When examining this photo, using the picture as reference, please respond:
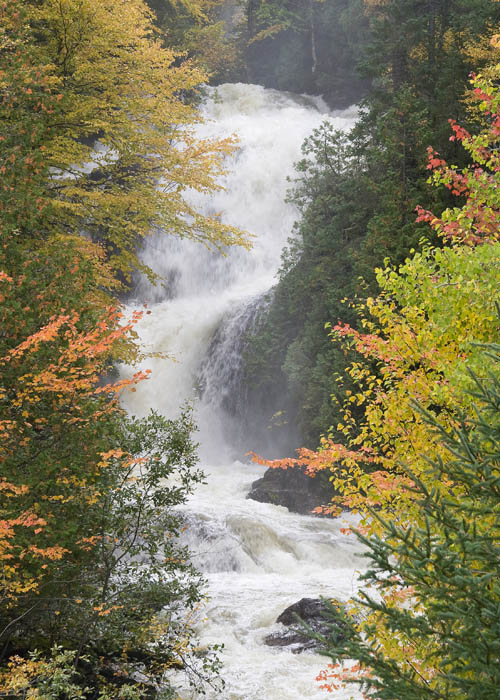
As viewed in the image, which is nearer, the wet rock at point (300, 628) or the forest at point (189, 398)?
the forest at point (189, 398)

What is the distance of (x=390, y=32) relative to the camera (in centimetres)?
1716

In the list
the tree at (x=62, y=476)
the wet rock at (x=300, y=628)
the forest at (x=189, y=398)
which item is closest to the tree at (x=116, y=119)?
the forest at (x=189, y=398)

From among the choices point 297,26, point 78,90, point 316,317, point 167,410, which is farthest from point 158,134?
point 297,26

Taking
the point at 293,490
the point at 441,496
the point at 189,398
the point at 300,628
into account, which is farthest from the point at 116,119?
the point at 293,490

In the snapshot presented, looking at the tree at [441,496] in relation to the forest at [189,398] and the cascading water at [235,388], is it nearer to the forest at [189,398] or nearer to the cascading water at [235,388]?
the forest at [189,398]

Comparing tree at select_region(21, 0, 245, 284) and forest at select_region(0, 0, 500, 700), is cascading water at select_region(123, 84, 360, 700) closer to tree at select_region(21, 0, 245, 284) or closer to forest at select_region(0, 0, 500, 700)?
forest at select_region(0, 0, 500, 700)

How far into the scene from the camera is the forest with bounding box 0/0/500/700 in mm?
2574

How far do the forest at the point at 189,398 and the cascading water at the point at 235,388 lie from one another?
1.77 ft

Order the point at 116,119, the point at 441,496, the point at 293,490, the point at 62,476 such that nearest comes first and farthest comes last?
the point at 441,496 < the point at 62,476 < the point at 116,119 < the point at 293,490

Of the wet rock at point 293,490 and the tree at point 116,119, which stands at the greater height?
the tree at point 116,119

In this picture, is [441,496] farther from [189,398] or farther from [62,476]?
[189,398]

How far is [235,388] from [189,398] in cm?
1158

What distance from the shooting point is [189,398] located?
8.52 metres

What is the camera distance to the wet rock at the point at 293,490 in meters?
14.5
